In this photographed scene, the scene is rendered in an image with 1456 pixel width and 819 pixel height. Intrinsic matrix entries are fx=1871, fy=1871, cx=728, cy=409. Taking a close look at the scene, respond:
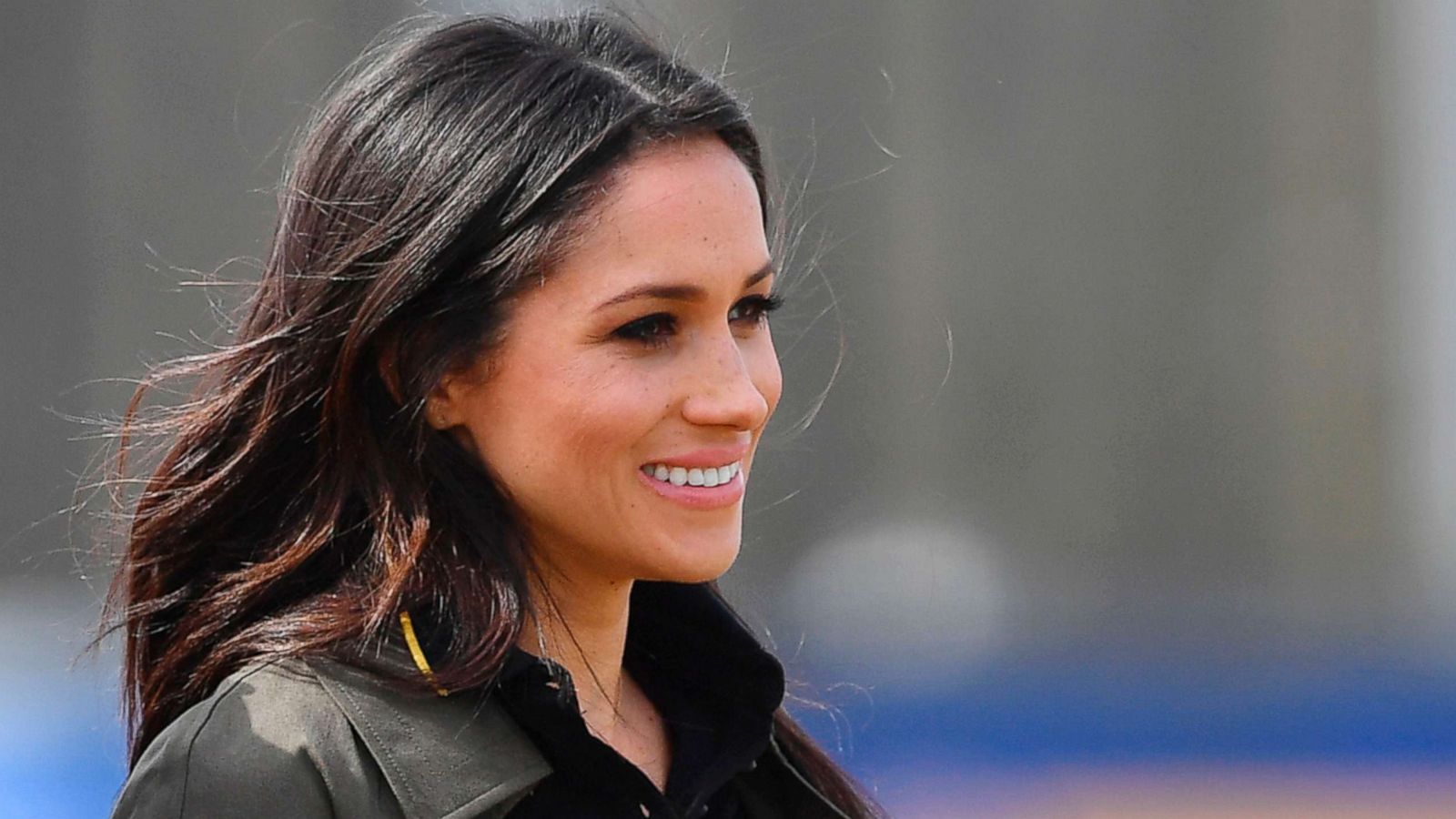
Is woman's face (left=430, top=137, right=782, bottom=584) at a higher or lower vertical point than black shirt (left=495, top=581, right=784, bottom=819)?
higher

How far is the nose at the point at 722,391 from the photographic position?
5.19ft

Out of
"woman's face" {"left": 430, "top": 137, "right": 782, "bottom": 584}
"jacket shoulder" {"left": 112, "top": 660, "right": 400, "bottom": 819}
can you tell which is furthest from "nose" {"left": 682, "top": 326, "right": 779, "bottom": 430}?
"jacket shoulder" {"left": 112, "top": 660, "right": 400, "bottom": 819}

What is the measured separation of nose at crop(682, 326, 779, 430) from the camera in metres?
1.58

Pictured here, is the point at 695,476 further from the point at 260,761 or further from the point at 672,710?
the point at 260,761

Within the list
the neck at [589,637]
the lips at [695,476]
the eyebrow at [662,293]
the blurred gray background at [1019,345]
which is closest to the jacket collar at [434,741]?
the neck at [589,637]

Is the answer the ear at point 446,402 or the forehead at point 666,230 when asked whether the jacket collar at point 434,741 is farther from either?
the forehead at point 666,230

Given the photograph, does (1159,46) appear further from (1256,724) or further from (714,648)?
(714,648)

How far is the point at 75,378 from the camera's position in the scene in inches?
141

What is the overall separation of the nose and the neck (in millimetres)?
204

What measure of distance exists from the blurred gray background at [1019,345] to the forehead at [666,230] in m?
1.91

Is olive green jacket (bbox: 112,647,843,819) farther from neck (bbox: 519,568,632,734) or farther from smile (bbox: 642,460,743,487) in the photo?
smile (bbox: 642,460,743,487)

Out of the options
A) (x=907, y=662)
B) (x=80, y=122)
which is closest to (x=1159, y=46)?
(x=907, y=662)

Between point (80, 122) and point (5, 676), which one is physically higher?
point (80, 122)

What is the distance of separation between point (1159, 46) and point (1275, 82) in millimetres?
250
